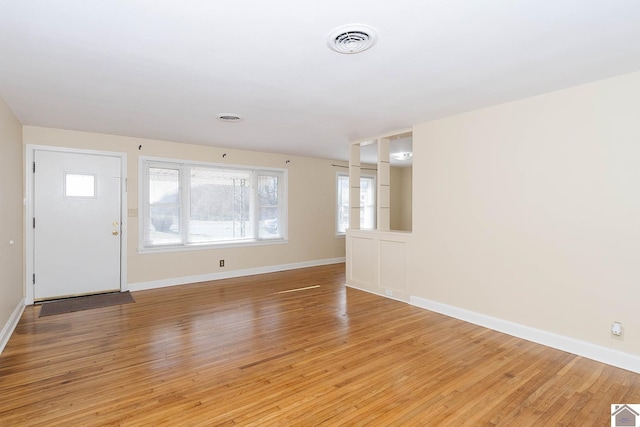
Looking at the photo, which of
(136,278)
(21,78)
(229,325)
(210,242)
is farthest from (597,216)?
(136,278)

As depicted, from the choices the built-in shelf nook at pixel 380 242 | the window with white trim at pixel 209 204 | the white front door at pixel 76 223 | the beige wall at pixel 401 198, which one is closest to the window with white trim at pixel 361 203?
the beige wall at pixel 401 198

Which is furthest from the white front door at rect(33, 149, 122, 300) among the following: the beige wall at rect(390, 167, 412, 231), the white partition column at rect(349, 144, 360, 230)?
the beige wall at rect(390, 167, 412, 231)

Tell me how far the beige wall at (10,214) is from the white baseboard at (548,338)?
4439mm

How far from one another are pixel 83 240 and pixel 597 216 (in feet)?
19.2

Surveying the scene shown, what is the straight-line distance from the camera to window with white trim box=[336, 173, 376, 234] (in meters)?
7.51

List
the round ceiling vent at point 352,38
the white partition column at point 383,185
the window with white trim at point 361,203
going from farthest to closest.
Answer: the window with white trim at point 361,203 < the white partition column at point 383,185 < the round ceiling vent at point 352,38

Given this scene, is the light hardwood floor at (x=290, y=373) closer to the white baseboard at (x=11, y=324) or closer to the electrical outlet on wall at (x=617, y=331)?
the white baseboard at (x=11, y=324)

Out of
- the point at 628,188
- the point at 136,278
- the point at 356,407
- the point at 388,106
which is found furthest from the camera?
the point at 136,278

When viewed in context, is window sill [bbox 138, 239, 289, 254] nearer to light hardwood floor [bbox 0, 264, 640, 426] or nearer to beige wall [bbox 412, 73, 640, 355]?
light hardwood floor [bbox 0, 264, 640, 426]

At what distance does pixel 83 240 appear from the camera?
15.3 feet

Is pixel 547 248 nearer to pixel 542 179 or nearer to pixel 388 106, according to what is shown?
pixel 542 179

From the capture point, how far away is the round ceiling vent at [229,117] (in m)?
3.79

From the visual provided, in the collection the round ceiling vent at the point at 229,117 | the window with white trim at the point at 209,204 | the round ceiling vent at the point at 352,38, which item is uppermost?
the round ceiling vent at the point at 229,117

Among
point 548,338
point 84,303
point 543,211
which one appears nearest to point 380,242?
point 543,211
